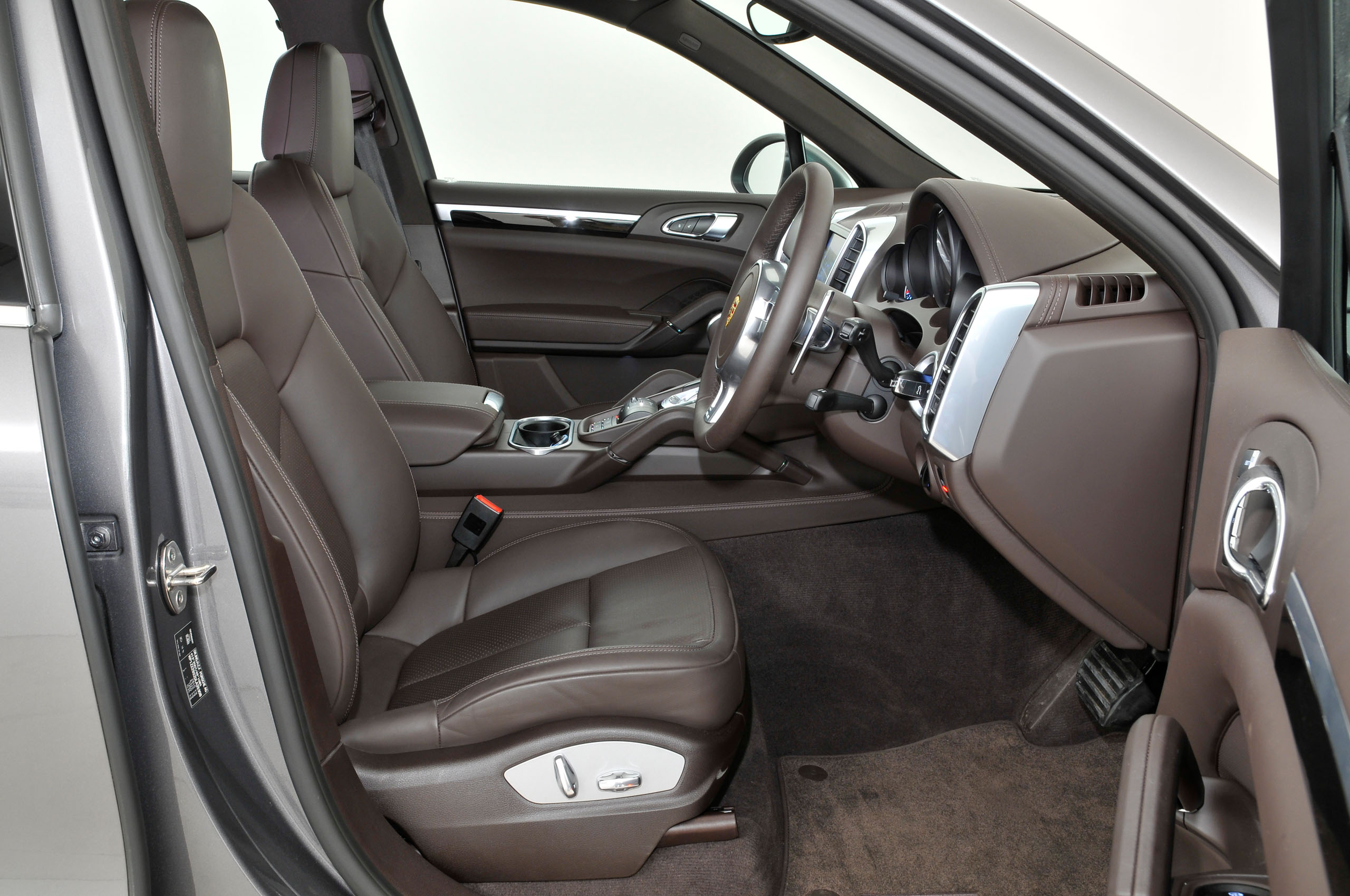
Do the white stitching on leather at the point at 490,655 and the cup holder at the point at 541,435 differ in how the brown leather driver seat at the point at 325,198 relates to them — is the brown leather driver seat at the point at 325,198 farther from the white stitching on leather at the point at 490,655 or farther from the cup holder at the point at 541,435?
the white stitching on leather at the point at 490,655

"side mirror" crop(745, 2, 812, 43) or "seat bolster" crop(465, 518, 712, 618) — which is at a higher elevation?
"side mirror" crop(745, 2, 812, 43)

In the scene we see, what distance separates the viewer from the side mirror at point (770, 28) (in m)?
2.24

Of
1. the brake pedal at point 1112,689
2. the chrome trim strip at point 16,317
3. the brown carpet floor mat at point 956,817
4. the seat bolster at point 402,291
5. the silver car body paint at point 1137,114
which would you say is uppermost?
the silver car body paint at point 1137,114

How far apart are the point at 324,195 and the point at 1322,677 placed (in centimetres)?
187

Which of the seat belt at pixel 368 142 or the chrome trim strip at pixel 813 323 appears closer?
the chrome trim strip at pixel 813 323

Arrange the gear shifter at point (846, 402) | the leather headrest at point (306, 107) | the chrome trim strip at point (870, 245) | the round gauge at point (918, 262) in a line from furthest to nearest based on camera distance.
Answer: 1. the leather headrest at point (306, 107)
2. the chrome trim strip at point (870, 245)
3. the round gauge at point (918, 262)
4. the gear shifter at point (846, 402)

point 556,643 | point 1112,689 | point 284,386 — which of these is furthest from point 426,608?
point 1112,689

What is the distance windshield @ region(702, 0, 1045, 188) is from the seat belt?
0.95 meters

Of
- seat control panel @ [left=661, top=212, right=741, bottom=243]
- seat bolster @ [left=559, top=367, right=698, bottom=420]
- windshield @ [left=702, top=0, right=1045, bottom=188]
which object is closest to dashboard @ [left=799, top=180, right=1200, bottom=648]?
seat bolster @ [left=559, top=367, right=698, bottom=420]

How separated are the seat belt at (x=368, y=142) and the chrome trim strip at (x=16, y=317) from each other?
1.93 metres

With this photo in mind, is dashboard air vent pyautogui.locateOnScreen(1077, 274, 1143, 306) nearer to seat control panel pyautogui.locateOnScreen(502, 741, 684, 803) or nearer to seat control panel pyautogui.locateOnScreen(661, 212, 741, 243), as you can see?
seat control panel pyautogui.locateOnScreen(502, 741, 684, 803)

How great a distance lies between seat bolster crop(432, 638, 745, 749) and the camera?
1.08 metres

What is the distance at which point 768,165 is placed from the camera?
271 centimetres

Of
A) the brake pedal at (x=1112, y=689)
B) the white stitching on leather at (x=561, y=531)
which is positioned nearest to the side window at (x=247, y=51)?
the white stitching on leather at (x=561, y=531)
